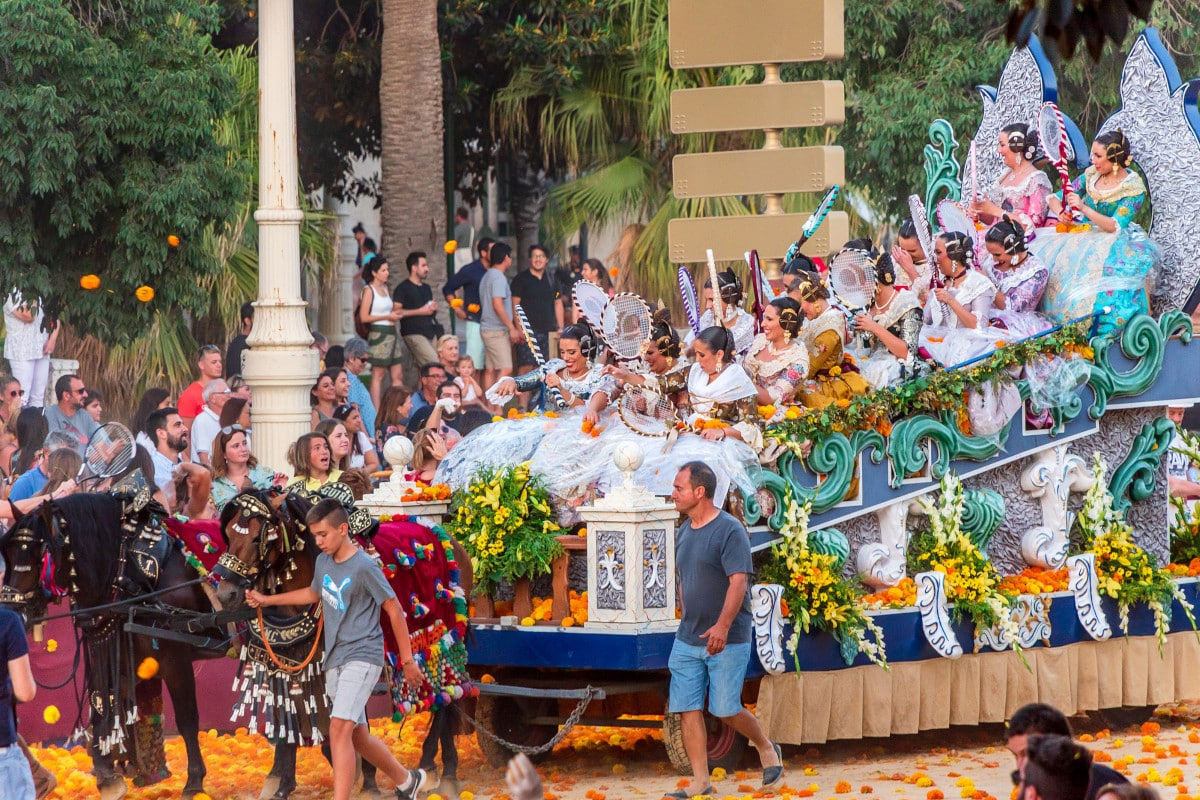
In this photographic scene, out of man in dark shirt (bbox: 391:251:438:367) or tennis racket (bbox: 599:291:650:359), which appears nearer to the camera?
tennis racket (bbox: 599:291:650:359)

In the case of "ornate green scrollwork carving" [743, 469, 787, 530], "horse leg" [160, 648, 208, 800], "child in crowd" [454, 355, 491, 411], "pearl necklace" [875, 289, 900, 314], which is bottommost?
"horse leg" [160, 648, 208, 800]

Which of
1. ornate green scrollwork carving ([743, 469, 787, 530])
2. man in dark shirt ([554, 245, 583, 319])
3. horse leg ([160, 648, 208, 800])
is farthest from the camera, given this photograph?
man in dark shirt ([554, 245, 583, 319])

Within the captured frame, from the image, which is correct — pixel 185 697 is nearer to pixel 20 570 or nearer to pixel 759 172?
pixel 20 570

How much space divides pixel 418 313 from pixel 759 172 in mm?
4993

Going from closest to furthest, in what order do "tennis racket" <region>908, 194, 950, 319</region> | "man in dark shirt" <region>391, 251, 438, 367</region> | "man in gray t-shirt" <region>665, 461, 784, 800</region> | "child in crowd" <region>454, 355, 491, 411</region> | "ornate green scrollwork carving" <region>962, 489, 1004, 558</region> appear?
1. "man in gray t-shirt" <region>665, 461, 784, 800</region>
2. "ornate green scrollwork carving" <region>962, 489, 1004, 558</region>
3. "tennis racket" <region>908, 194, 950, 319</region>
4. "child in crowd" <region>454, 355, 491, 411</region>
5. "man in dark shirt" <region>391, 251, 438, 367</region>

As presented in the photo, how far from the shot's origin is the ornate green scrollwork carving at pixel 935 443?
11.0 m

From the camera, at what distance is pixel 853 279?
11.5 metres

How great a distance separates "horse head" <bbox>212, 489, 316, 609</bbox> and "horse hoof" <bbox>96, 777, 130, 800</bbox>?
1.08 meters

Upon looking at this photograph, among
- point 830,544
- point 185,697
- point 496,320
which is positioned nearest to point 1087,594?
point 830,544

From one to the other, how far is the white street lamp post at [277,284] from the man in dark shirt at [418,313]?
3353 mm

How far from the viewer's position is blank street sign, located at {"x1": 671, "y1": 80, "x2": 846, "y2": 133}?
14.0 m

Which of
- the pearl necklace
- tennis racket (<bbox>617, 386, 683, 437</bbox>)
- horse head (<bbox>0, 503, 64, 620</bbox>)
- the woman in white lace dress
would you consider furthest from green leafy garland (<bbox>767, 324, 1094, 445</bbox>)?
horse head (<bbox>0, 503, 64, 620</bbox>)

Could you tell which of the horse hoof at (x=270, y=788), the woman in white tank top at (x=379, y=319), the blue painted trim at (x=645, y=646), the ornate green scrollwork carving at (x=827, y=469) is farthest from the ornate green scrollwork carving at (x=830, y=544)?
the woman in white tank top at (x=379, y=319)

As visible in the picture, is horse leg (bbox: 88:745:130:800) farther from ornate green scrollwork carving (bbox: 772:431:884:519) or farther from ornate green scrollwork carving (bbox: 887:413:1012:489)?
ornate green scrollwork carving (bbox: 887:413:1012:489)
